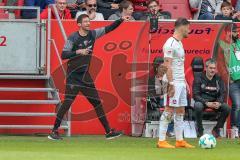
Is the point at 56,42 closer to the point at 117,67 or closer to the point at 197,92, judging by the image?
the point at 117,67

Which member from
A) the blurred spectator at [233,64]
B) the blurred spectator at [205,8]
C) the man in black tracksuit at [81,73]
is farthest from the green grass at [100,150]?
the blurred spectator at [205,8]

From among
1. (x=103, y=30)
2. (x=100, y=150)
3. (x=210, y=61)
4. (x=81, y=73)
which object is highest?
(x=103, y=30)

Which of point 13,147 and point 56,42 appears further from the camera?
point 56,42

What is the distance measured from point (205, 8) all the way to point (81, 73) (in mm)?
5260

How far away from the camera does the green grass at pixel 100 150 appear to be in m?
13.9

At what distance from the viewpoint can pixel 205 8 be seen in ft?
72.4

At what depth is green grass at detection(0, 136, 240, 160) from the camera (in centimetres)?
1385

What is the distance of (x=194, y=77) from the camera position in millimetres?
19531

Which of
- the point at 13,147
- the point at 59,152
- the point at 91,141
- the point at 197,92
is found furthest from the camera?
the point at 197,92

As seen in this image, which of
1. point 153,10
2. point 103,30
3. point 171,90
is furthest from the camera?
point 153,10

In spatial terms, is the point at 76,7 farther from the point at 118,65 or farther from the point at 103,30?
the point at 103,30

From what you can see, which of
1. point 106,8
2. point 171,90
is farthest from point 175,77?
point 106,8

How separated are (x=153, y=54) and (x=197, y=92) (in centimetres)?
150

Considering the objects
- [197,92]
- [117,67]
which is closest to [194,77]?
[197,92]
